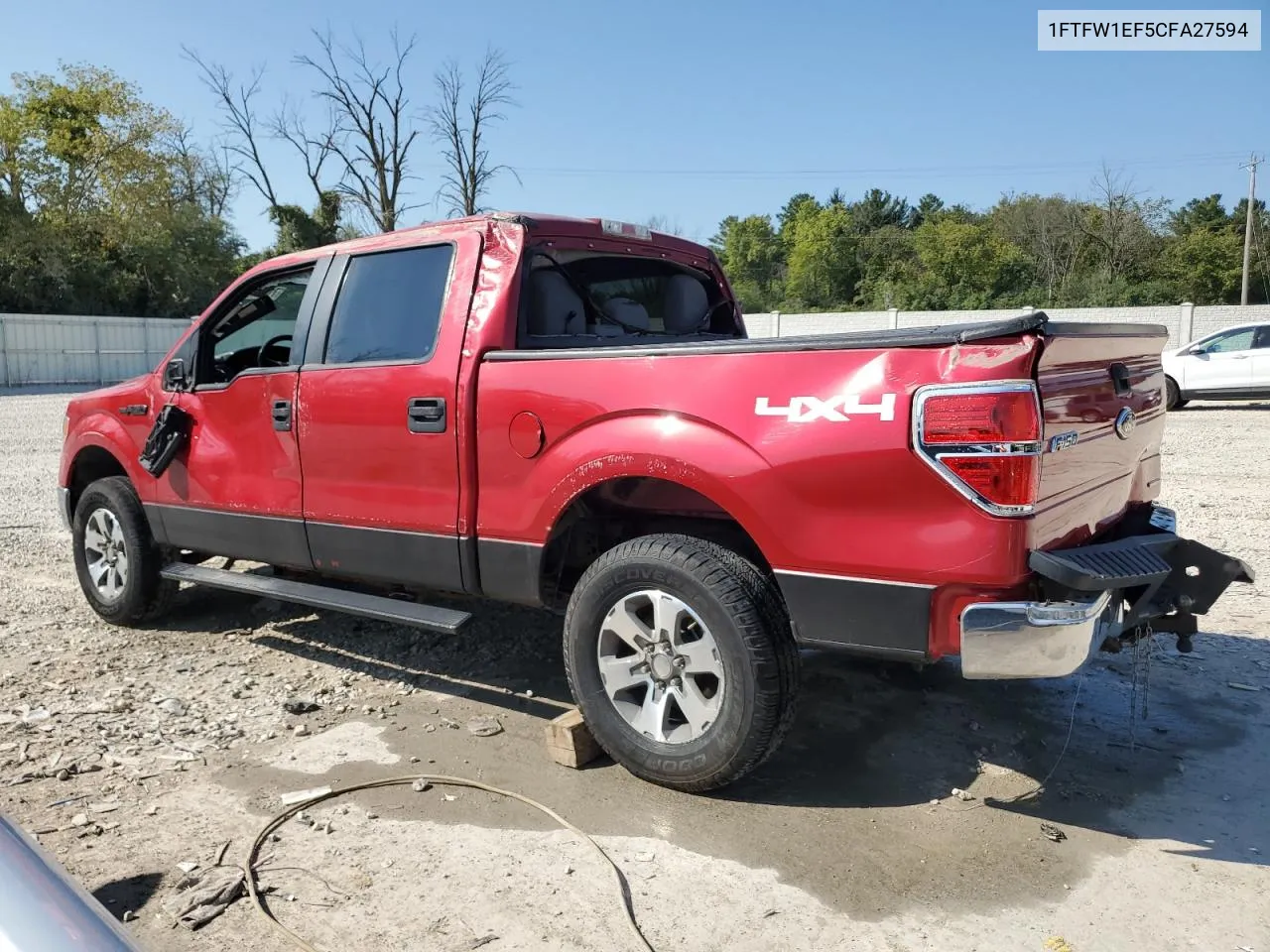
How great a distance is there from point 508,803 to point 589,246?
8.08 ft

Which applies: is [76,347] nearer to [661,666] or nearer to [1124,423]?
[661,666]

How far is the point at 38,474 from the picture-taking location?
11469mm

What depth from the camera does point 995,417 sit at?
2816 mm

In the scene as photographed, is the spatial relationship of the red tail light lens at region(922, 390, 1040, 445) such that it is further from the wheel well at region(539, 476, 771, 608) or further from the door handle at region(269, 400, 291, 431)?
the door handle at region(269, 400, 291, 431)

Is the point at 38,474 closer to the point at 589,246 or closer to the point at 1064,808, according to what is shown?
the point at 589,246

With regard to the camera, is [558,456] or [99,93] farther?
[99,93]

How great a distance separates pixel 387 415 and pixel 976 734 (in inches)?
111

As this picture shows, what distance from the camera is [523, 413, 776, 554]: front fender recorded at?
A: 10.7 feet

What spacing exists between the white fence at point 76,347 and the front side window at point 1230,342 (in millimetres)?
25943

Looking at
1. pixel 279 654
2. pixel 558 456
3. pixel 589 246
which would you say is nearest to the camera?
pixel 558 456

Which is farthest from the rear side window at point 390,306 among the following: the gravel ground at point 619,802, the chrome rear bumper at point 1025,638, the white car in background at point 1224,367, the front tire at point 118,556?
the white car in background at point 1224,367

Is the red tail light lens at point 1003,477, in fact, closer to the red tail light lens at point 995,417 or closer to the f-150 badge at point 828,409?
the red tail light lens at point 995,417

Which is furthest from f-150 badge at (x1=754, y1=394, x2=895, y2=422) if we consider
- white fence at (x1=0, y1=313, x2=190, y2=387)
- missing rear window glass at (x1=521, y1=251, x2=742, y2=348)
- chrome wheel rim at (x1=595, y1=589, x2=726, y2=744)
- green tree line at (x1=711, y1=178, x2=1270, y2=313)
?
green tree line at (x1=711, y1=178, x2=1270, y2=313)

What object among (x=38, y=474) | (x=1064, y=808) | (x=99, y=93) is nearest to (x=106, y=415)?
(x=1064, y=808)
